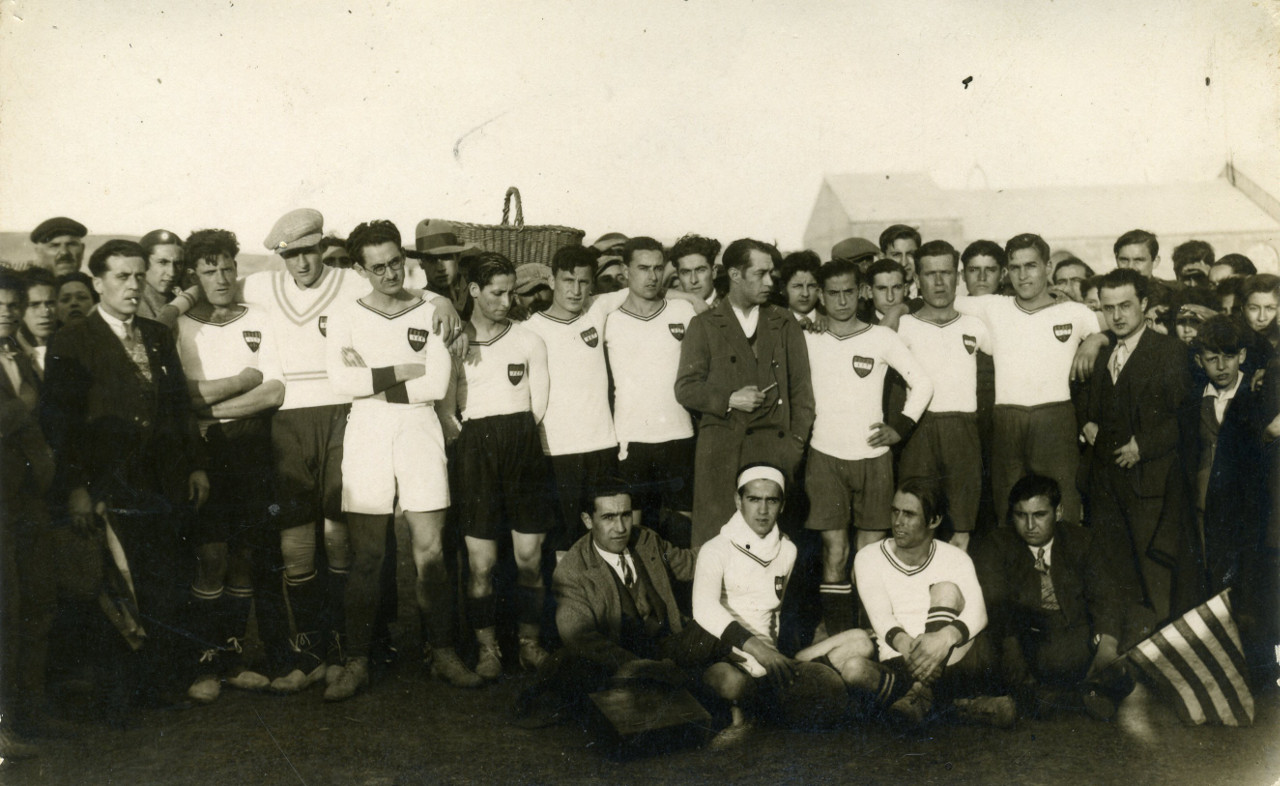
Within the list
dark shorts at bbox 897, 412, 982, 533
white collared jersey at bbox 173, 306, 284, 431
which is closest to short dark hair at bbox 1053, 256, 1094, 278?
dark shorts at bbox 897, 412, 982, 533

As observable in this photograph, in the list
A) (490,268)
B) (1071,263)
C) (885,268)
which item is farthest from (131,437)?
(1071,263)

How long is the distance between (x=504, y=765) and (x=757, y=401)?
6.49 feet

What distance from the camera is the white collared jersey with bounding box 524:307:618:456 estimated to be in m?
4.57

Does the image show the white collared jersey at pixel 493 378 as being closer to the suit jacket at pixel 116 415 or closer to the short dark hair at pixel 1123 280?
the suit jacket at pixel 116 415

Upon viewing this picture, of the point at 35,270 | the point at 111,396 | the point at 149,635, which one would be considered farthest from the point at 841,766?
the point at 35,270

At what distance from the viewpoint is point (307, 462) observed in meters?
4.35

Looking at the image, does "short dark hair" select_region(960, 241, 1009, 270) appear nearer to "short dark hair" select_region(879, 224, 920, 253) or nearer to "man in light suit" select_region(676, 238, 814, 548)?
"short dark hair" select_region(879, 224, 920, 253)

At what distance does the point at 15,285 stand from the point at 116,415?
0.64m

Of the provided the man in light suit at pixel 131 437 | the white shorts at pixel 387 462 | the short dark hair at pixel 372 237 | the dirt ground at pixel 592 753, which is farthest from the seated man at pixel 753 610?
the man in light suit at pixel 131 437

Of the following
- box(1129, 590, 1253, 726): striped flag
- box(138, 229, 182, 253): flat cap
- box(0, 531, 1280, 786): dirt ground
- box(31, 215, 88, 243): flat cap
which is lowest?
box(0, 531, 1280, 786): dirt ground

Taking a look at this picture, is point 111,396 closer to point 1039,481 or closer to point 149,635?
point 149,635

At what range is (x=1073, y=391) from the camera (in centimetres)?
483

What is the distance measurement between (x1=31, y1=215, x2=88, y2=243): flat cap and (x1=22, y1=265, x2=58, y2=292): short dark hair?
433 millimetres

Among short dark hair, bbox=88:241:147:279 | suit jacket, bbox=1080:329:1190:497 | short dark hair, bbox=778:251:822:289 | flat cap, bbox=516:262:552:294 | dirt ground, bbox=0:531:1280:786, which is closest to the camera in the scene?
dirt ground, bbox=0:531:1280:786
